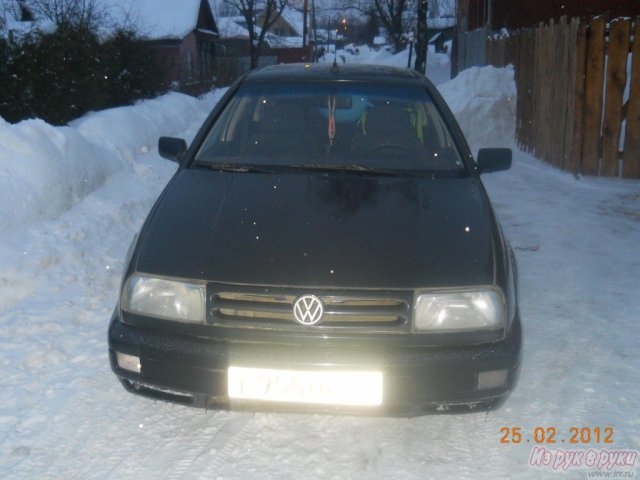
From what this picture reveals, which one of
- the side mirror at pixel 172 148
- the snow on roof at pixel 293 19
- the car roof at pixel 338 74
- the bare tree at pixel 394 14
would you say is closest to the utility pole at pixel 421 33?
the car roof at pixel 338 74

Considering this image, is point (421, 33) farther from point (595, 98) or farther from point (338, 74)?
point (338, 74)

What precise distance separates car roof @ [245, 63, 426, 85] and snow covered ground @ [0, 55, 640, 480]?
A: 1.72 metres

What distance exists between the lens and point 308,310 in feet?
8.75

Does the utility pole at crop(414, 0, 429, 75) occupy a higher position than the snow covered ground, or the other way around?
the utility pole at crop(414, 0, 429, 75)

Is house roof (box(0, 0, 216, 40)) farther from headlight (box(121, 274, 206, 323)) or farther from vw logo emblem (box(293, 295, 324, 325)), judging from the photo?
vw logo emblem (box(293, 295, 324, 325))

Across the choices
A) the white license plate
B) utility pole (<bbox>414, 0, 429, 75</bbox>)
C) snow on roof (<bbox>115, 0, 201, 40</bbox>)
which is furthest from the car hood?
snow on roof (<bbox>115, 0, 201, 40</bbox>)

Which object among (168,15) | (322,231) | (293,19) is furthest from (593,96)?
(293,19)

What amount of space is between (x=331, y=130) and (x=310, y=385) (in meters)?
1.83

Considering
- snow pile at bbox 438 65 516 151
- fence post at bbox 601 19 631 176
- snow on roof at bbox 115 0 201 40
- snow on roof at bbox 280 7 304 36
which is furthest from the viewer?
snow on roof at bbox 280 7 304 36

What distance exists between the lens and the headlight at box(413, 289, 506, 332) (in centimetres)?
271

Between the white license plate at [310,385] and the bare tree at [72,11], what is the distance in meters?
11.2

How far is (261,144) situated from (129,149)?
18.2 ft

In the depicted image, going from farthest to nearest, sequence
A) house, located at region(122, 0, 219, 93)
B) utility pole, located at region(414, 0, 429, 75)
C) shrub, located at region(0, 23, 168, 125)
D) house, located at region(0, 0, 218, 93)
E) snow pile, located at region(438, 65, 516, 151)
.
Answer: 1. house, located at region(122, 0, 219, 93)
2. house, located at region(0, 0, 218, 93)
3. utility pole, located at region(414, 0, 429, 75)
4. snow pile, located at region(438, 65, 516, 151)
5. shrub, located at region(0, 23, 168, 125)

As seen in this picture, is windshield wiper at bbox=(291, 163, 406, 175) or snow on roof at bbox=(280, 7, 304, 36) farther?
snow on roof at bbox=(280, 7, 304, 36)
